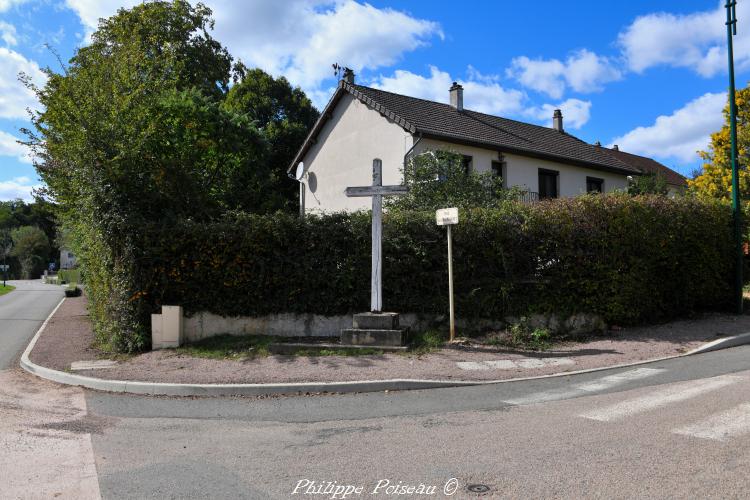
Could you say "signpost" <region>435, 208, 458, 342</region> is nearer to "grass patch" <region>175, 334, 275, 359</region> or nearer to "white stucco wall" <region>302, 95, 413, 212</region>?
"grass patch" <region>175, 334, 275, 359</region>

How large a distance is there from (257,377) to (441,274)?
14.7 feet

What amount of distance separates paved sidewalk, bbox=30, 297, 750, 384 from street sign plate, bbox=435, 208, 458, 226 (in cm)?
233

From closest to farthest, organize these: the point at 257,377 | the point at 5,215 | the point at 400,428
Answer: the point at 400,428
the point at 257,377
the point at 5,215

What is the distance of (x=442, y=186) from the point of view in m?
14.1

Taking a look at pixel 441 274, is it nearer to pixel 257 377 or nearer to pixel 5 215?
pixel 257 377

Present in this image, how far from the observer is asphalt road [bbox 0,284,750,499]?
13.0 ft

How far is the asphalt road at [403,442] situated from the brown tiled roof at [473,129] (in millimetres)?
13523

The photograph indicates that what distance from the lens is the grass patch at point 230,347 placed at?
958 centimetres

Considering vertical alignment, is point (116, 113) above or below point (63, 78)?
below

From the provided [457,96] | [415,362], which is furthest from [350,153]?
[415,362]

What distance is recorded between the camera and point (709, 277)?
12.5 m

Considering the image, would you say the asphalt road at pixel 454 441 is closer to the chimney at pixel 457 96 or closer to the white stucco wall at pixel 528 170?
the white stucco wall at pixel 528 170

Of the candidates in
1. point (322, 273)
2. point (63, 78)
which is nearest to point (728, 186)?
point (322, 273)

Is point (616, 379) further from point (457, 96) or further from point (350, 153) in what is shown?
point (457, 96)
